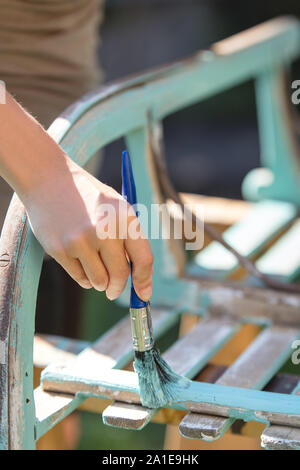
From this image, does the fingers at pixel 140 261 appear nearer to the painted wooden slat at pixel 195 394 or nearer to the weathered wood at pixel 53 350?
the painted wooden slat at pixel 195 394

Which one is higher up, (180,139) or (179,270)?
(180,139)

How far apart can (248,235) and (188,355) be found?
0.51 m

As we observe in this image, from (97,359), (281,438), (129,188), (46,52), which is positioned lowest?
(281,438)

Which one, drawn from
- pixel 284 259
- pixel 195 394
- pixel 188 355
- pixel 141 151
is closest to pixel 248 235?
pixel 284 259

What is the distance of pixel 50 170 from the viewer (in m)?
0.80

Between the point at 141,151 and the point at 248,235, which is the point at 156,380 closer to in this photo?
the point at 141,151

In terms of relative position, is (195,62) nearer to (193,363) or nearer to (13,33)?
(13,33)

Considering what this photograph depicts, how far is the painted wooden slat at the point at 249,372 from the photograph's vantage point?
92 cm

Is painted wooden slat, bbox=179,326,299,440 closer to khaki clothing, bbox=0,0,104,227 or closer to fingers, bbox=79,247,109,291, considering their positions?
fingers, bbox=79,247,109,291

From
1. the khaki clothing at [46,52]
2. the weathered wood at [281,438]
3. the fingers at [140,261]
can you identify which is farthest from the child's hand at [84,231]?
the khaki clothing at [46,52]

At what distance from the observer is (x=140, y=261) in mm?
790

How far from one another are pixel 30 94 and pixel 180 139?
2552 millimetres
